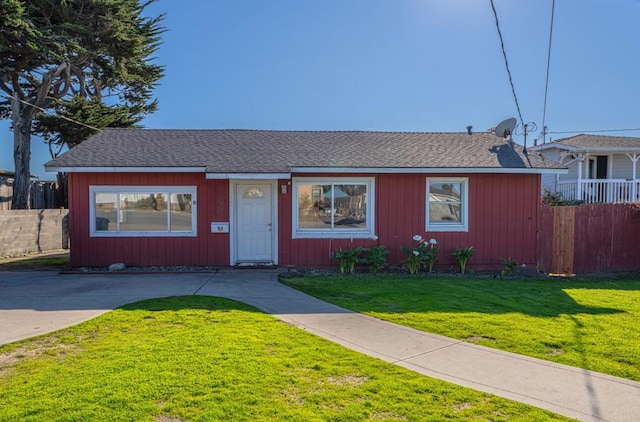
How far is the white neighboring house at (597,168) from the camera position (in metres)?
16.8

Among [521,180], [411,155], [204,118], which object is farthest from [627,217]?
[204,118]

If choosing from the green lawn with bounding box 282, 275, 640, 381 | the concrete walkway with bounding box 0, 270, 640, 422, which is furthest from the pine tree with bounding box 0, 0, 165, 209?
the green lawn with bounding box 282, 275, 640, 381

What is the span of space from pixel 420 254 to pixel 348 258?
1811mm

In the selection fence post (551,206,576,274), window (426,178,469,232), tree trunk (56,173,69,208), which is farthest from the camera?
tree trunk (56,173,69,208)

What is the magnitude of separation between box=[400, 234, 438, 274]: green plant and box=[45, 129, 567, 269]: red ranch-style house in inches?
11.3

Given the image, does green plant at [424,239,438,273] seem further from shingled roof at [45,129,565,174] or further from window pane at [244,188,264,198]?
window pane at [244,188,264,198]

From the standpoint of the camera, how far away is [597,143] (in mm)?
19203

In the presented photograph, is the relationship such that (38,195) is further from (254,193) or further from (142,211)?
(254,193)

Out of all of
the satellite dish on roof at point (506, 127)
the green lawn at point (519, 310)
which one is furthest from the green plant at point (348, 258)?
the satellite dish on roof at point (506, 127)

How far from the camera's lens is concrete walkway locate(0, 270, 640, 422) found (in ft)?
12.3

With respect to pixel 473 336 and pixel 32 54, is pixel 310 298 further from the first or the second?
pixel 32 54

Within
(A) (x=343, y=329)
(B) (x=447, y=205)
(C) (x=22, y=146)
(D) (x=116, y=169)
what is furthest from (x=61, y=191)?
(A) (x=343, y=329)

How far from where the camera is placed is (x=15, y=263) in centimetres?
1179

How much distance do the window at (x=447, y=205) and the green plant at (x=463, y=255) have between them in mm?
581
